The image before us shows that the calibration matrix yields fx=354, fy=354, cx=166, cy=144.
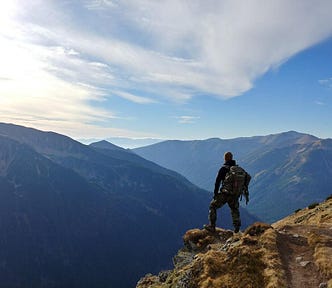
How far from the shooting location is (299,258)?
15.5 meters

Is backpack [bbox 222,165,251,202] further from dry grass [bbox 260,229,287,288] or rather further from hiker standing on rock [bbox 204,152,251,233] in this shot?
dry grass [bbox 260,229,287,288]

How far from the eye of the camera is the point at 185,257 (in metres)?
20.8

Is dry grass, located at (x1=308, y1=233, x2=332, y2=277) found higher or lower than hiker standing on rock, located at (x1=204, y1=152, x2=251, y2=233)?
lower

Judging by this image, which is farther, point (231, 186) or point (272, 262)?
point (231, 186)

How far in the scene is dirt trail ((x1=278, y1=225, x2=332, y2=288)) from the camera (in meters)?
13.6

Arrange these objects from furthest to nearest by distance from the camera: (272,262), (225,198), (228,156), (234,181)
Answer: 1. (228,156)
2. (225,198)
3. (234,181)
4. (272,262)

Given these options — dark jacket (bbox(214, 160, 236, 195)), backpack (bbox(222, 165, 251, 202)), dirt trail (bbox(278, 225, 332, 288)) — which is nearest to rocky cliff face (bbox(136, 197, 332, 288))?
dirt trail (bbox(278, 225, 332, 288))

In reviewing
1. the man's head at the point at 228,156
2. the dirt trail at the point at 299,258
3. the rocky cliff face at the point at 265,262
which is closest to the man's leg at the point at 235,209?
the rocky cliff face at the point at 265,262

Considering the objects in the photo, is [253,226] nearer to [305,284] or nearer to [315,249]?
[315,249]

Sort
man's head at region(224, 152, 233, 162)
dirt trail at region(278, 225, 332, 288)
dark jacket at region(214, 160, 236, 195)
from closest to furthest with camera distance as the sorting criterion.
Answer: dirt trail at region(278, 225, 332, 288) < dark jacket at region(214, 160, 236, 195) < man's head at region(224, 152, 233, 162)

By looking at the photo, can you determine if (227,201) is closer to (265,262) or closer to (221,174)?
(221,174)

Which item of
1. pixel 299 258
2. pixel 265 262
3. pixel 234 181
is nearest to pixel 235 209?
pixel 234 181

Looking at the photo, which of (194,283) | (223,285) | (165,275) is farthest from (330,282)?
(165,275)

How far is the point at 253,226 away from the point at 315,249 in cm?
387
